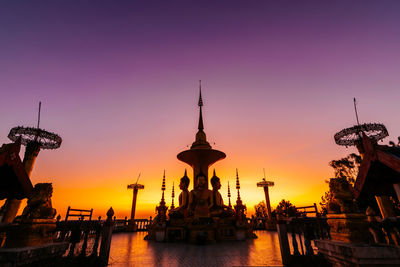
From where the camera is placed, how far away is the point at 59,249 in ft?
17.6

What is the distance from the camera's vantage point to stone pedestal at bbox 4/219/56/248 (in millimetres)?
4762

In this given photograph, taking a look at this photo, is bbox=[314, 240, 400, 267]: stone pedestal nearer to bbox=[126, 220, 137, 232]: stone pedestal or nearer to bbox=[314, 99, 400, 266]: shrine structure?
bbox=[314, 99, 400, 266]: shrine structure

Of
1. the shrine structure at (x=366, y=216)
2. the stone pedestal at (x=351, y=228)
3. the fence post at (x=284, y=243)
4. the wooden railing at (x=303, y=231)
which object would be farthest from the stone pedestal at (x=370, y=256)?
the fence post at (x=284, y=243)

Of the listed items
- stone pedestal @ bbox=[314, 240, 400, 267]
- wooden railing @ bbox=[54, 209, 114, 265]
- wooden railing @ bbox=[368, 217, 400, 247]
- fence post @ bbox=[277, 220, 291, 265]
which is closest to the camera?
stone pedestal @ bbox=[314, 240, 400, 267]

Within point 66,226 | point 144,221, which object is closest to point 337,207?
point 66,226

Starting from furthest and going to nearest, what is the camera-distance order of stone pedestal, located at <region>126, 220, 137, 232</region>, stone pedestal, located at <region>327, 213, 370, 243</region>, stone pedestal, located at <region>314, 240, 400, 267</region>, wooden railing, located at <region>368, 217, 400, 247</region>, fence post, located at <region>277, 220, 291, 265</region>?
stone pedestal, located at <region>126, 220, 137, 232</region> < fence post, located at <region>277, 220, 291, 265</region> < stone pedestal, located at <region>327, 213, 370, 243</region> < wooden railing, located at <region>368, 217, 400, 247</region> < stone pedestal, located at <region>314, 240, 400, 267</region>

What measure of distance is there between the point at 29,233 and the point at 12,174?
69.7 inches

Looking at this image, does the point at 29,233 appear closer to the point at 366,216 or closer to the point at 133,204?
the point at 366,216

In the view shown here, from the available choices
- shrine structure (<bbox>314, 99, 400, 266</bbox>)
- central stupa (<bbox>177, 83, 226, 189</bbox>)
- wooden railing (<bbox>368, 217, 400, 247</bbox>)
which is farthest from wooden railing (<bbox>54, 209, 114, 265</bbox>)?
central stupa (<bbox>177, 83, 226, 189</bbox>)

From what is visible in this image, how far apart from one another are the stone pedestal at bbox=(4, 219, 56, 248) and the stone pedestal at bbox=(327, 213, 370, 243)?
321 inches

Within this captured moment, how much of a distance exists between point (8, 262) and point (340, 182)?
830 centimetres

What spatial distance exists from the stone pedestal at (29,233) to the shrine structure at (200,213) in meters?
10.3

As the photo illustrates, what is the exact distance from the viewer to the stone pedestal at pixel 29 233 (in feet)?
15.6

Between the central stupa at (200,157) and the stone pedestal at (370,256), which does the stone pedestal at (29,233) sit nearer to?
the stone pedestal at (370,256)
